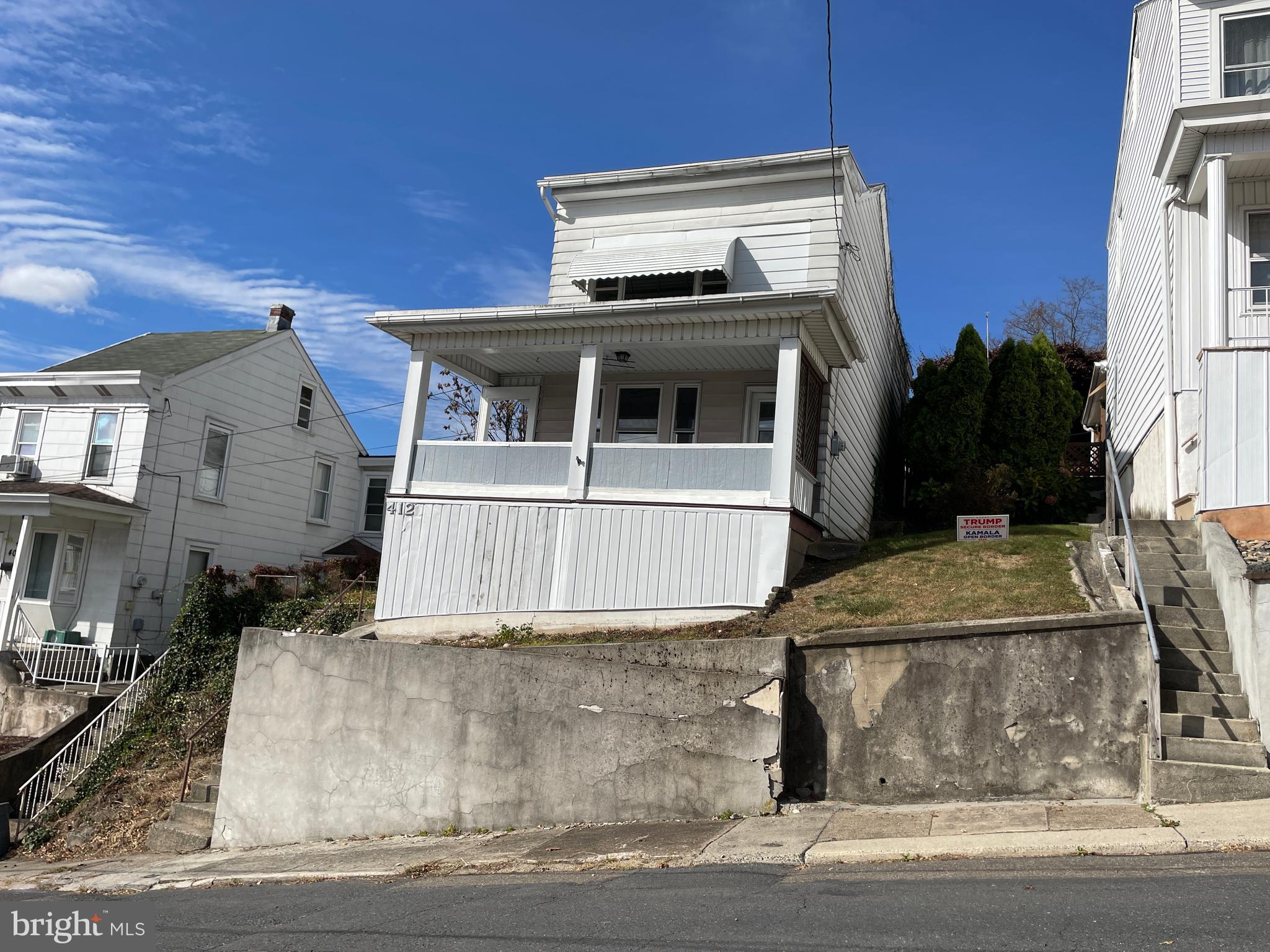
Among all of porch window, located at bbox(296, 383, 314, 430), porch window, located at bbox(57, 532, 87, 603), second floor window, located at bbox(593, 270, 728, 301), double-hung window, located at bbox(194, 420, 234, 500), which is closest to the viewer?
second floor window, located at bbox(593, 270, 728, 301)

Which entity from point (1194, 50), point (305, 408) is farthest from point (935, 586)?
point (305, 408)

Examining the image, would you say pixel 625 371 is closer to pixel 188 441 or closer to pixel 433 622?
pixel 433 622

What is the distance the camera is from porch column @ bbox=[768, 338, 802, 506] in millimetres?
12359

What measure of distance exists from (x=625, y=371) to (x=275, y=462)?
38.7ft

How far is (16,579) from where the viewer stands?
18.3 metres

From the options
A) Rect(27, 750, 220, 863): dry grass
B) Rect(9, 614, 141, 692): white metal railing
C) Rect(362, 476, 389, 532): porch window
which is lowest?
Rect(27, 750, 220, 863): dry grass

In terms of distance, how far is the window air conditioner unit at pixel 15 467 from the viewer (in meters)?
20.5

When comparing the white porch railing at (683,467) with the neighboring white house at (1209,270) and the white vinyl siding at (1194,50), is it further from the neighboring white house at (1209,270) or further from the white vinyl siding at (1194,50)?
the white vinyl siding at (1194,50)

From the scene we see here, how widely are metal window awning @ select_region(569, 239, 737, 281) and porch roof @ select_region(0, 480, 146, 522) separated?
10.7 meters

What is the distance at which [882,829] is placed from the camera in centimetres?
770

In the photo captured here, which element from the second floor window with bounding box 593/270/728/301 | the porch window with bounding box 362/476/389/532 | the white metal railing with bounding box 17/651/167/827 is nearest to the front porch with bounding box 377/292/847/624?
the second floor window with bounding box 593/270/728/301

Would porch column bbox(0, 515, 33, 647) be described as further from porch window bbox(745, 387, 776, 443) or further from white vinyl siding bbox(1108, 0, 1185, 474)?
white vinyl siding bbox(1108, 0, 1185, 474)

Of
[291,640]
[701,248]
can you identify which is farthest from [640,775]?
[701,248]

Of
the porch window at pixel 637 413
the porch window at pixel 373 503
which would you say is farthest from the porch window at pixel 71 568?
the porch window at pixel 637 413
